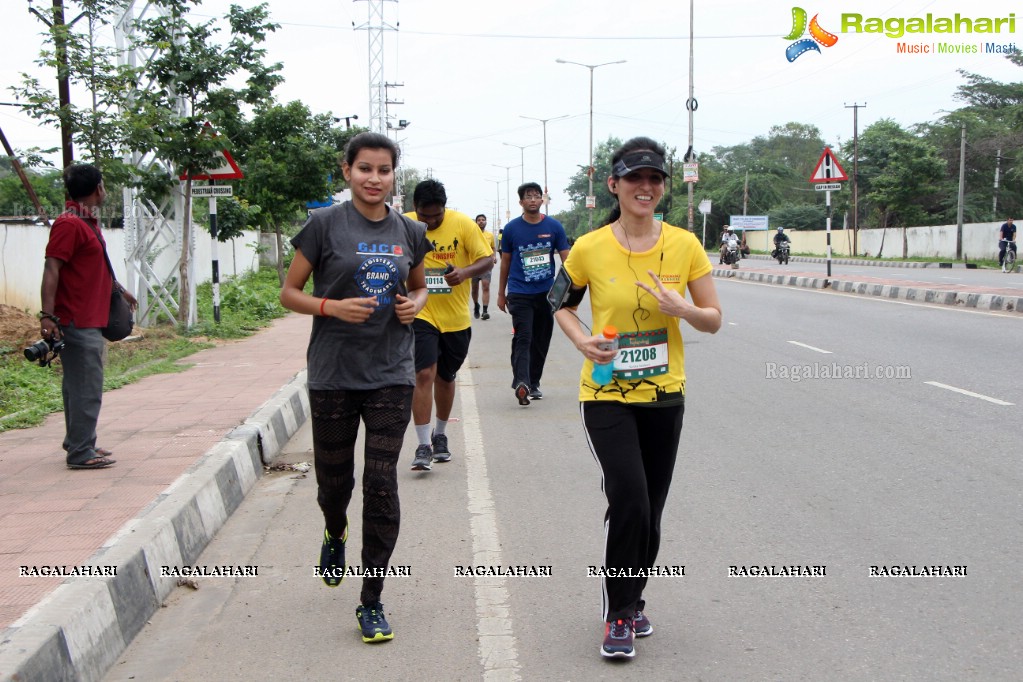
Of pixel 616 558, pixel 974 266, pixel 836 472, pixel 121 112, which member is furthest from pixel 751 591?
pixel 974 266

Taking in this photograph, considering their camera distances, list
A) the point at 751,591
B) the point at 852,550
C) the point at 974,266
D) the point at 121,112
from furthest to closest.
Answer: the point at 974,266 → the point at 121,112 → the point at 852,550 → the point at 751,591

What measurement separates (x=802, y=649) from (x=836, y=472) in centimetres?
277

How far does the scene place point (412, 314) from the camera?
3.98 m

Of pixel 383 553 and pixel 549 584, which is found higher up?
pixel 383 553

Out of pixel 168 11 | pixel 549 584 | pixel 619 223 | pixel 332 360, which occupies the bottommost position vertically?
pixel 549 584

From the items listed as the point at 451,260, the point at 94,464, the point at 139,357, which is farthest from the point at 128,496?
the point at 139,357

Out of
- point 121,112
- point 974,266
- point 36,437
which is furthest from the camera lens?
point 974,266

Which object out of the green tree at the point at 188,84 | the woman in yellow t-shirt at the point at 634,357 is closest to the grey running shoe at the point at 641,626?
the woman in yellow t-shirt at the point at 634,357

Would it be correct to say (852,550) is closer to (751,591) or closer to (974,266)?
(751,591)

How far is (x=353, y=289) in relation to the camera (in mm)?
3914

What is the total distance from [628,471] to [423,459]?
3059mm

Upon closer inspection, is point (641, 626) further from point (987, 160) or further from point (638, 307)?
point (987, 160)

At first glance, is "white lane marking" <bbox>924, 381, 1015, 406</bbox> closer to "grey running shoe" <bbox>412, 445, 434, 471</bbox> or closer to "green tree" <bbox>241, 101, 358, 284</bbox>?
"grey running shoe" <bbox>412, 445, 434, 471</bbox>

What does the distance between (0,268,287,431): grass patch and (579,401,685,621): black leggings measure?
18.7 feet
